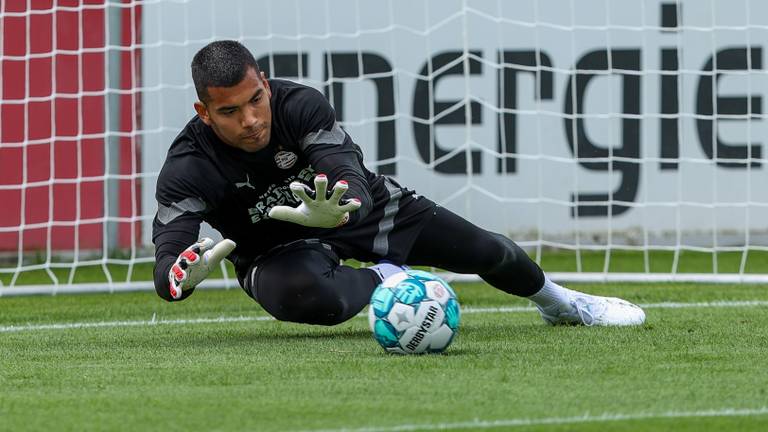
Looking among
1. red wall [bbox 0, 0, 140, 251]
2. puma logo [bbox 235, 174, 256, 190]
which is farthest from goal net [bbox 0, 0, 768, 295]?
puma logo [bbox 235, 174, 256, 190]

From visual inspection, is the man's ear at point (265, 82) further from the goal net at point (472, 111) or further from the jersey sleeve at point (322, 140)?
the goal net at point (472, 111)

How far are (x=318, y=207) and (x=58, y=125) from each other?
5860 mm

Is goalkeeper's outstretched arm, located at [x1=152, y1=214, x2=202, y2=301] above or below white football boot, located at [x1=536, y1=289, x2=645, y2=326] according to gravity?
above

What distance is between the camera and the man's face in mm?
4797

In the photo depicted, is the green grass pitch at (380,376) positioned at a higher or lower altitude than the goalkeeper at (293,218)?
lower

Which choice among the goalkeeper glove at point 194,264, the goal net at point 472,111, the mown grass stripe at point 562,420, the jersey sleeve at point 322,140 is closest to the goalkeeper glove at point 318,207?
the goalkeeper glove at point 194,264

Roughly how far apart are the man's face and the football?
0.74 metres

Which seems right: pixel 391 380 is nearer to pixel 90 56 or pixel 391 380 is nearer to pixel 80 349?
pixel 80 349

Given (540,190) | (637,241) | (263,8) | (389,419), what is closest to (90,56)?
(263,8)

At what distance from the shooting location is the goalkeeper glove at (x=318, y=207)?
430cm

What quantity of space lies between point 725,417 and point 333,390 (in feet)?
3.60

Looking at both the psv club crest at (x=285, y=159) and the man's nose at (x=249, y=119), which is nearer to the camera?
the man's nose at (x=249, y=119)

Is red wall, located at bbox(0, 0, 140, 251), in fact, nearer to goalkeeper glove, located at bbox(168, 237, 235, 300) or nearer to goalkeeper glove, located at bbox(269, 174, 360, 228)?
goalkeeper glove, located at bbox(168, 237, 235, 300)

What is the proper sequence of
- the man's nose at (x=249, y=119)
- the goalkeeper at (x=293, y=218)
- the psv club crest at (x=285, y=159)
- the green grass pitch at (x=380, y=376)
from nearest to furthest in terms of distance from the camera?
1. the green grass pitch at (x=380, y=376)
2. the goalkeeper at (x=293, y=218)
3. the man's nose at (x=249, y=119)
4. the psv club crest at (x=285, y=159)
